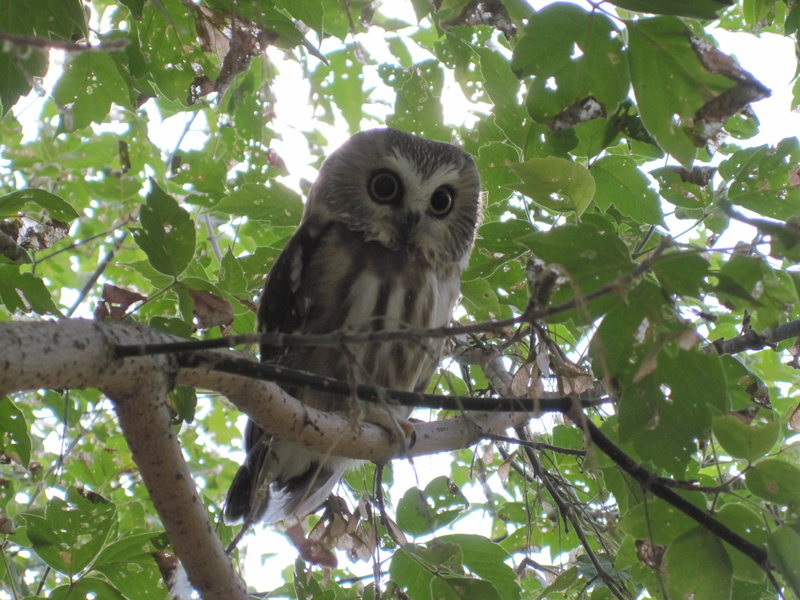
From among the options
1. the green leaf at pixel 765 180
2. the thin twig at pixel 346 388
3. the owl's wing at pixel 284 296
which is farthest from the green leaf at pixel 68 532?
the green leaf at pixel 765 180

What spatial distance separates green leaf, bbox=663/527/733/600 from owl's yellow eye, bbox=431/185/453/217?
2.11 m

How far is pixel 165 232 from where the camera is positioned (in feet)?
6.05

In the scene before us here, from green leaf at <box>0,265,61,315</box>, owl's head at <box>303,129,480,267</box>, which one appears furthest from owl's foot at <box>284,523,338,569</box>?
owl's head at <box>303,129,480,267</box>

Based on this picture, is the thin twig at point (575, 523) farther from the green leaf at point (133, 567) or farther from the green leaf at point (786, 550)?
the green leaf at point (133, 567)

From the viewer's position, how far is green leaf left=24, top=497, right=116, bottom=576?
2.32 m

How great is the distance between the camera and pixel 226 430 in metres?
5.42

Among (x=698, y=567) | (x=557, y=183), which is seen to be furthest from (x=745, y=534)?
(x=557, y=183)

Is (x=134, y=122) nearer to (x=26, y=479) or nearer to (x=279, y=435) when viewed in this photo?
(x=26, y=479)

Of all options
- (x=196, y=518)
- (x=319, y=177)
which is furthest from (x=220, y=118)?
(x=196, y=518)

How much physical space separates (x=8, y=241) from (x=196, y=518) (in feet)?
3.20

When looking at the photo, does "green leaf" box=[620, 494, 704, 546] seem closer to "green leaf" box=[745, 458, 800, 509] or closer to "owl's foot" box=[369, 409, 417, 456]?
"green leaf" box=[745, 458, 800, 509]

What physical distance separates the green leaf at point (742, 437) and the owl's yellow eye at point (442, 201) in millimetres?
2099

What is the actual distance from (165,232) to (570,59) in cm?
101

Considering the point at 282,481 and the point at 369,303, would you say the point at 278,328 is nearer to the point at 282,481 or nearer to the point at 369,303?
the point at 369,303
